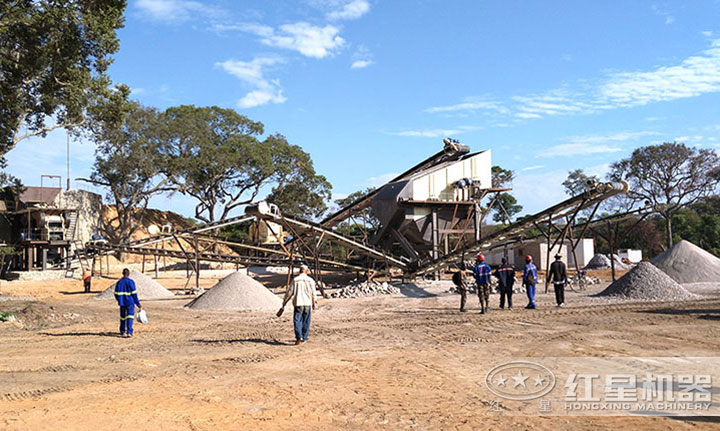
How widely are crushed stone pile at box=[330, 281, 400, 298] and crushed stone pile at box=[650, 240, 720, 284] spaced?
36.3 ft

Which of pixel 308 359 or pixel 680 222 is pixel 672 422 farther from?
pixel 680 222

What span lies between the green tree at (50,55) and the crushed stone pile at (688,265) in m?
23.3

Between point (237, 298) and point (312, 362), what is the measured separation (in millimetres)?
8908

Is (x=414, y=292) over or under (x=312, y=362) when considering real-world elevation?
over

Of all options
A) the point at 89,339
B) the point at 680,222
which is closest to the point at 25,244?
the point at 89,339

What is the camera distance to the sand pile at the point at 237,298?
16406mm

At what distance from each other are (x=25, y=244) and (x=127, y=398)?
31673 mm

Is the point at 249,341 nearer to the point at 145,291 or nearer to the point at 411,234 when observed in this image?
the point at 145,291

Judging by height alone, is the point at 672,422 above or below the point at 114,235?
below

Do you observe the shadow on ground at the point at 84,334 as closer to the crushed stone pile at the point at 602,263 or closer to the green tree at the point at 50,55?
the green tree at the point at 50,55

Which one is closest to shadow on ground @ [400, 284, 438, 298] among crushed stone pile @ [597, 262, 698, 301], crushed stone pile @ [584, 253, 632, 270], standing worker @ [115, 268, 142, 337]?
crushed stone pile @ [597, 262, 698, 301]

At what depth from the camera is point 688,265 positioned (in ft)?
69.7

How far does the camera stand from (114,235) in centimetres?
4281

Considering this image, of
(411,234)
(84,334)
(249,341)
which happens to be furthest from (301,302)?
(411,234)
